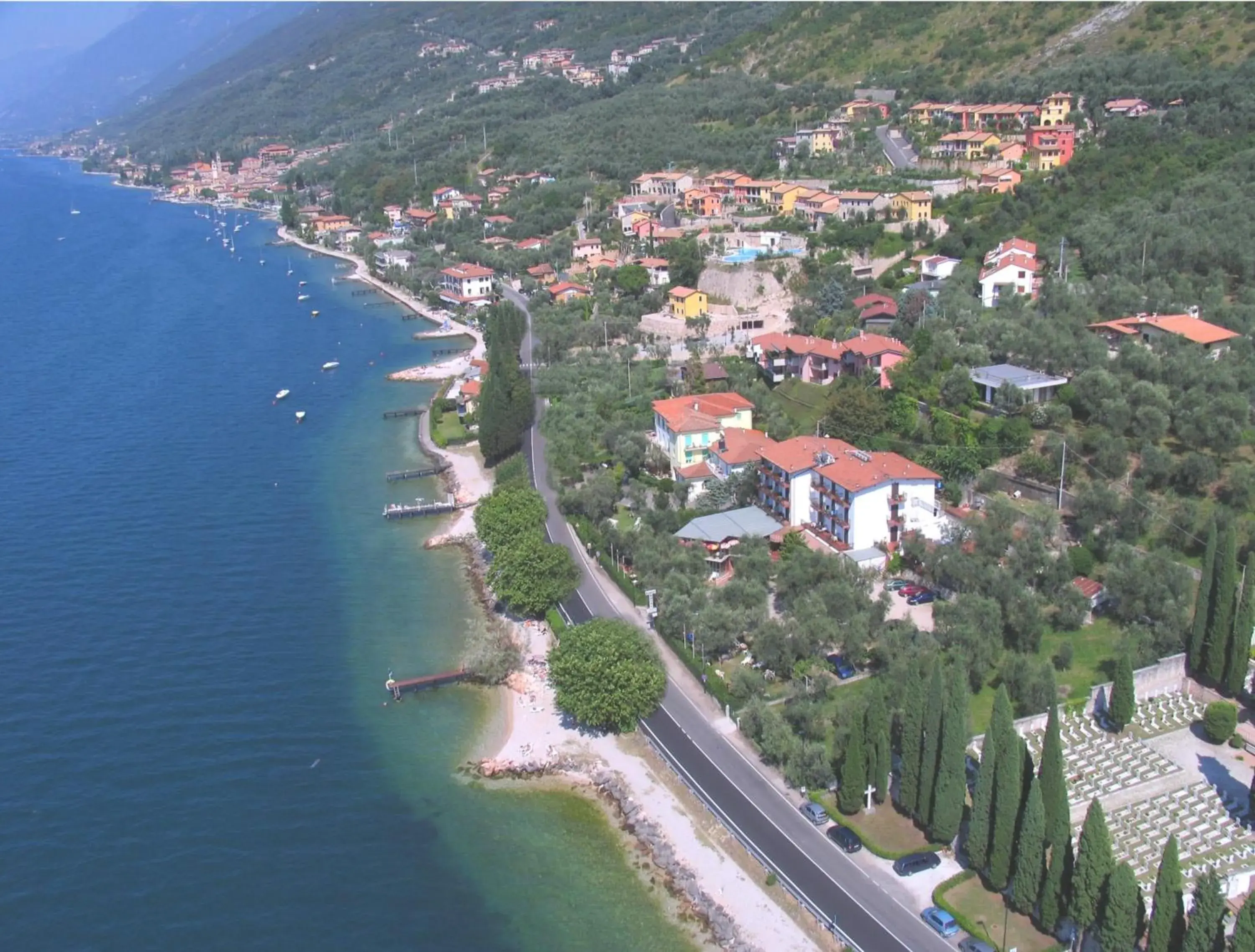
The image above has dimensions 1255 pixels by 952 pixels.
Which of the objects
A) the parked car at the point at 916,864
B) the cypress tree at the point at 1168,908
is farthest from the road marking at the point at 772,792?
the cypress tree at the point at 1168,908

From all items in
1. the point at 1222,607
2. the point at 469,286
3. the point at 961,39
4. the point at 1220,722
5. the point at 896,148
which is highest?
the point at 961,39

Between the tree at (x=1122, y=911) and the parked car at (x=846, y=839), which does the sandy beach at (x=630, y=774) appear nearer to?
the parked car at (x=846, y=839)

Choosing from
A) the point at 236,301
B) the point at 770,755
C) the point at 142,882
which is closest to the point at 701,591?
the point at 770,755

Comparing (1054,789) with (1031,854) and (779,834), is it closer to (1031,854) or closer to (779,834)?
(1031,854)

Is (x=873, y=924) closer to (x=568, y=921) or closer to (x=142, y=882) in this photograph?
(x=568, y=921)

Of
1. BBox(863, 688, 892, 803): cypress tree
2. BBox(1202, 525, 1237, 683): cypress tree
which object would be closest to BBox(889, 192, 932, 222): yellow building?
BBox(1202, 525, 1237, 683): cypress tree

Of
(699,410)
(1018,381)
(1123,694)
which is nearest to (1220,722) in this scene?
(1123,694)

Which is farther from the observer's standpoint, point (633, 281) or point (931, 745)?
point (633, 281)
